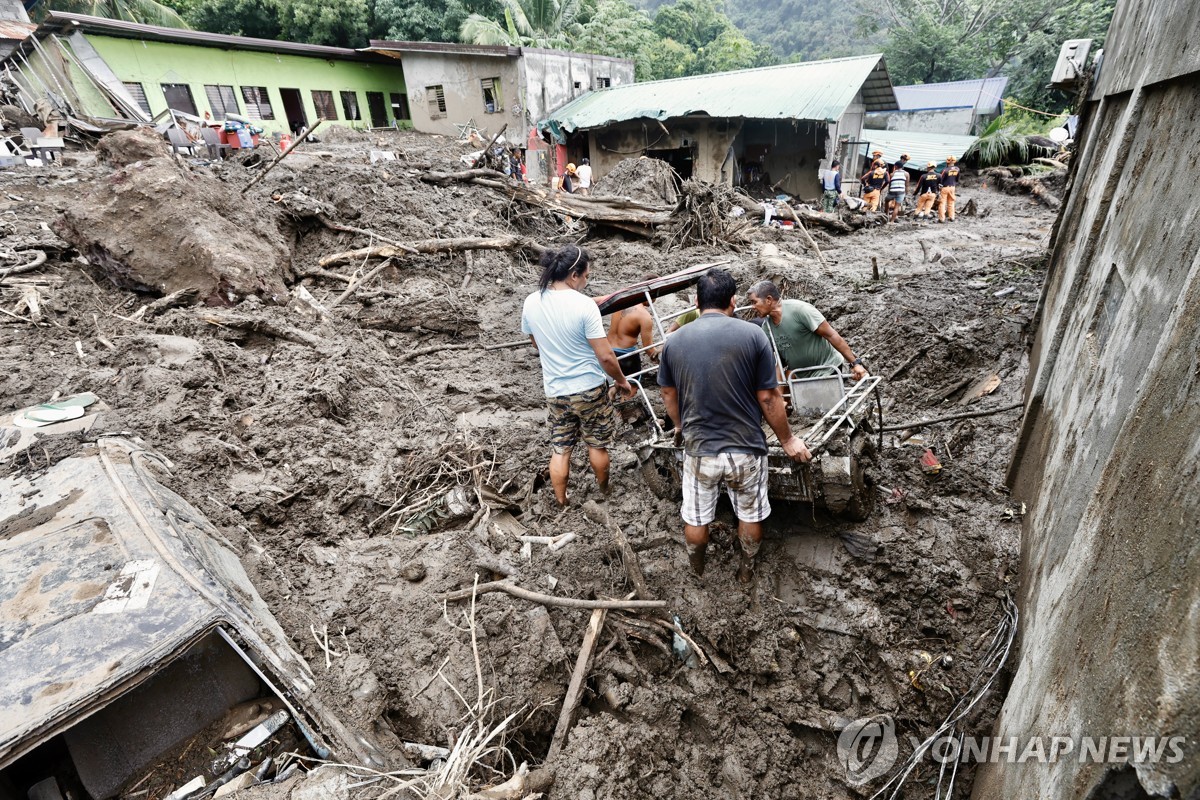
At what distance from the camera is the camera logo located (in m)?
2.73

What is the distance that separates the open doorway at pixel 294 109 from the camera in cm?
2181

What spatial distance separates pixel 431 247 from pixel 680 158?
1239 centimetres

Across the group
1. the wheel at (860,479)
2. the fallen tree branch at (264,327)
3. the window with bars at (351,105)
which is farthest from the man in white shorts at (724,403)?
the window with bars at (351,105)

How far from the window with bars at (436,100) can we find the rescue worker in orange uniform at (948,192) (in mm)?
18160

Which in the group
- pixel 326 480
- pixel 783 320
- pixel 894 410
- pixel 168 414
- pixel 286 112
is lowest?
pixel 894 410

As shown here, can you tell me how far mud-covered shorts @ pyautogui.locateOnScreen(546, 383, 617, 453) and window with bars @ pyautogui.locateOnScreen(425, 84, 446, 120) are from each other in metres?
22.3

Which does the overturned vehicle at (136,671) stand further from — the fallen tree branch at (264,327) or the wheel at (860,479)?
the fallen tree branch at (264,327)

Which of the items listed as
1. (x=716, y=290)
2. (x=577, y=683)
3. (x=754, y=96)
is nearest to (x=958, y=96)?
(x=754, y=96)

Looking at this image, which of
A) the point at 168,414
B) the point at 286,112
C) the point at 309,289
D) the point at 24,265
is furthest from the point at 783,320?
the point at 286,112

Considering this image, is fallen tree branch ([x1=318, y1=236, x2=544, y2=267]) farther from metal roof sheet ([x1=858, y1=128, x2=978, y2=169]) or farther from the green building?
the green building

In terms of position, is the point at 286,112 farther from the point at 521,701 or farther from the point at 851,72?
the point at 521,701

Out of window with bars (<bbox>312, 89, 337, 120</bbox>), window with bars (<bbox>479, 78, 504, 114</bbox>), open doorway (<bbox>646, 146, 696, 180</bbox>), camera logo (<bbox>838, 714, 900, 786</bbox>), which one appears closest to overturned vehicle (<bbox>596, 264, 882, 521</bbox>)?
camera logo (<bbox>838, 714, 900, 786</bbox>)

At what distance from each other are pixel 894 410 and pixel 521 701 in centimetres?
465

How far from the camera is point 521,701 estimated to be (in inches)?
105
